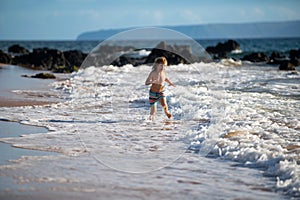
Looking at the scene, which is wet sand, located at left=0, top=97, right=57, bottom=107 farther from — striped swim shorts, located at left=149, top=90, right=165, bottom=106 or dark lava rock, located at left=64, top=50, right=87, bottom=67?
dark lava rock, located at left=64, top=50, right=87, bottom=67

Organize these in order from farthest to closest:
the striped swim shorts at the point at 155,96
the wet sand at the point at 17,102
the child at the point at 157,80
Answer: the wet sand at the point at 17,102 → the striped swim shorts at the point at 155,96 → the child at the point at 157,80

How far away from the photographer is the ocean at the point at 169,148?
4809 mm

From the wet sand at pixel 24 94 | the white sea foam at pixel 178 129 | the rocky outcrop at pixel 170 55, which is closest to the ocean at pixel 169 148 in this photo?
the white sea foam at pixel 178 129

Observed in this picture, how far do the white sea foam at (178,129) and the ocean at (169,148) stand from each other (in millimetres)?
14

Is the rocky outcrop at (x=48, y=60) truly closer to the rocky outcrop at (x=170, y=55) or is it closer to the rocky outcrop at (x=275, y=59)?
the rocky outcrop at (x=170, y=55)

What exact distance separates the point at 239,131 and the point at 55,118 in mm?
3407

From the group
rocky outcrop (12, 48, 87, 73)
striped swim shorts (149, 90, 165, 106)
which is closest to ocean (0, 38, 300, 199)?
striped swim shorts (149, 90, 165, 106)

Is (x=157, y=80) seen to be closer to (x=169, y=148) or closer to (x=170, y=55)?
(x=169, y=148)

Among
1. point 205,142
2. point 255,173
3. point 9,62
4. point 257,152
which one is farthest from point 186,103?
point 9,62

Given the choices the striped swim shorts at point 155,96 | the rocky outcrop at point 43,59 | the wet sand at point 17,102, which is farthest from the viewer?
the rocky outcrop at point 43,59

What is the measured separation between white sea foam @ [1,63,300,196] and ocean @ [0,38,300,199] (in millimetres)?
14

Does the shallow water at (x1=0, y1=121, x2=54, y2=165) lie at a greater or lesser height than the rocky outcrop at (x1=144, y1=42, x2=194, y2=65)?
lesser

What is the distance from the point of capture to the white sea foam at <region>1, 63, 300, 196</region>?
19.1 feet

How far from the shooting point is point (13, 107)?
9.85 metres
